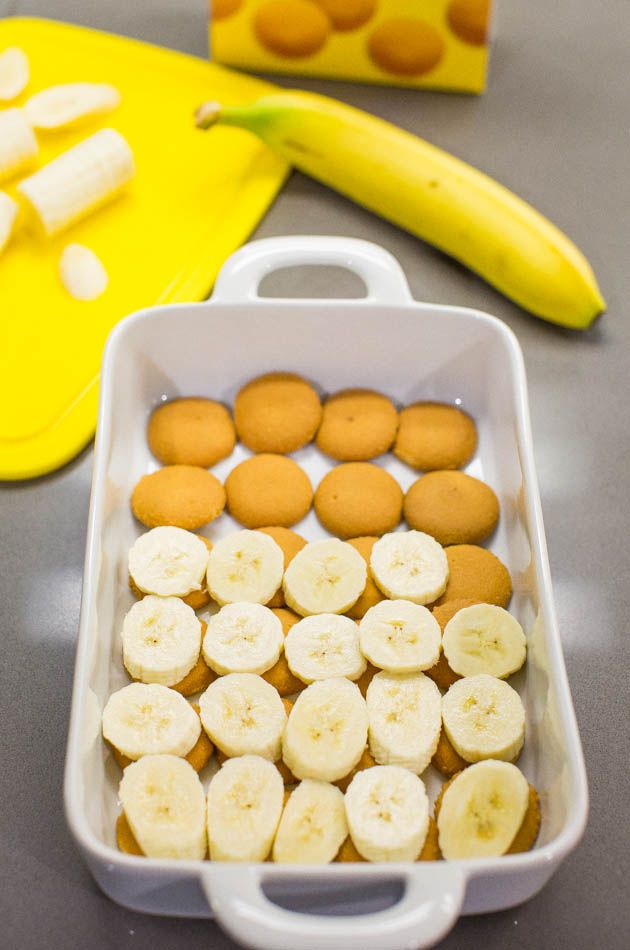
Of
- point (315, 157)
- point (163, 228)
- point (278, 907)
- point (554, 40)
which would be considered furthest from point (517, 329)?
point (278, 907)

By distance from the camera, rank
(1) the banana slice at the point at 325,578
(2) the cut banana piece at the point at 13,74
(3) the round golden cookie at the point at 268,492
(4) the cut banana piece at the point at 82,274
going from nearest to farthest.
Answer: (1) the banana slice at the point at 325,578 < (3) the round golden cookie at the point at 268,492 < (4) the cut banana piece at the point at 82,274 < (2) the cut banana piece at the point at 13,74

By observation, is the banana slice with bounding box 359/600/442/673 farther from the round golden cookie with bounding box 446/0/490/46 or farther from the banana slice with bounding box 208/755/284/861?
the round golden cookie with bounding box 446/0/490/46

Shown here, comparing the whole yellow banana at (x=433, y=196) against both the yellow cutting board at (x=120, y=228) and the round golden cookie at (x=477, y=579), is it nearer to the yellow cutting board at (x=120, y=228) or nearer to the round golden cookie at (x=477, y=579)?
the yellow cutting board at (x=120, y=228)

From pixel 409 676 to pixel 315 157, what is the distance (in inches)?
34.0

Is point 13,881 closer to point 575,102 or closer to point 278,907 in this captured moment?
point 278,907

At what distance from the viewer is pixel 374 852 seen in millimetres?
814

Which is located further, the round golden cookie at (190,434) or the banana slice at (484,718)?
the round golden cookie at (190,434)

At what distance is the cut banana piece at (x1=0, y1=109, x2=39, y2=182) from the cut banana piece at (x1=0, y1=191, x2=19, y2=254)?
64 millimetres

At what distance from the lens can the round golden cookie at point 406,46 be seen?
1.55 m

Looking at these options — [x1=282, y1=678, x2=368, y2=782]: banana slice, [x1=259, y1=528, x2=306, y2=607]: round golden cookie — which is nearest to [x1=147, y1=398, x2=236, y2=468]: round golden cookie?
[x1=259, y1=528, x2=306, y2=607]: round golden cookie

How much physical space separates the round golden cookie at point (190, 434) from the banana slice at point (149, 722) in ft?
1.09

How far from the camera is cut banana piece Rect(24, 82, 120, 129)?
1.55 m

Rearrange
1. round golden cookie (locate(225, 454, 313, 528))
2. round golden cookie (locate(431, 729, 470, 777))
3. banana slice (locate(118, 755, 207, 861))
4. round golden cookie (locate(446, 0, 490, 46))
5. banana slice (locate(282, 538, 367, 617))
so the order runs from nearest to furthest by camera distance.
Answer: banana slice (locate(118, 755, 207, 861)), round golden cookie (locate(431, 729, 470, 777)), banana slice (locate(282, 538, 367, 617)), round golden cookie (locate(225, 454, 313, 528)), round golden cookie (locate(446, 0, 490, 46))

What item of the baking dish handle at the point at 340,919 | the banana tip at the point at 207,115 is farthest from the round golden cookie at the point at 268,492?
the banana tip at the point at 207,115
